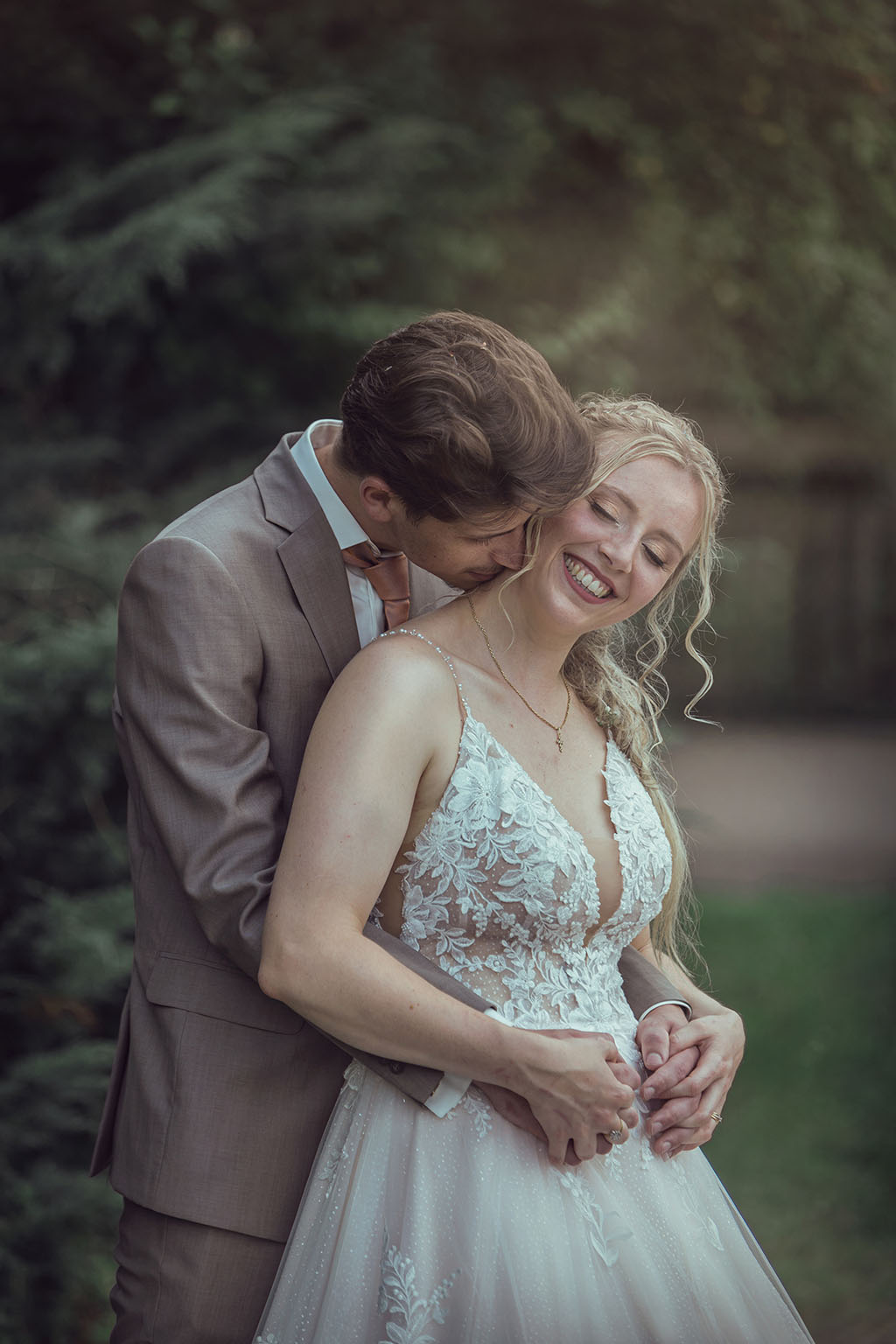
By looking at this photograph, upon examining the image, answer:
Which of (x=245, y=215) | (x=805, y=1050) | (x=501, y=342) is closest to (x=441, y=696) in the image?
(x=501, y=342)

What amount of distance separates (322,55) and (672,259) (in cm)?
212

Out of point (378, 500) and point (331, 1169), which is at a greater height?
point (378, 500)

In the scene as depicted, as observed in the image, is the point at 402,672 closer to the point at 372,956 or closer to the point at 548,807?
the point at 548,807

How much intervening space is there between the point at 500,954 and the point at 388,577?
2.39ft

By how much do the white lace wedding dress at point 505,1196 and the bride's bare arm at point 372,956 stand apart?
11 cm

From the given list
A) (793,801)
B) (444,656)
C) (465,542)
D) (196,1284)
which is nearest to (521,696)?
(444,656)

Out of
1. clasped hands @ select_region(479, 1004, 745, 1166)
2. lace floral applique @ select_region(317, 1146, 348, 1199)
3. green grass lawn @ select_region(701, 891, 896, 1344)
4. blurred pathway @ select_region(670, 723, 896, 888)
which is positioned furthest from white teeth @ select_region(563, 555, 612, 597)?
blurred pathway @ select_region(670, 723, 896, 888)

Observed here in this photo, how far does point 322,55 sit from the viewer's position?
4.59m

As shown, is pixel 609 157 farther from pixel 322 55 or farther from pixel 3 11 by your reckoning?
pixel 3 11

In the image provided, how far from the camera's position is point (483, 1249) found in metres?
1.91

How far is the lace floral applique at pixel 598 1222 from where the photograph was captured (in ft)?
6.39

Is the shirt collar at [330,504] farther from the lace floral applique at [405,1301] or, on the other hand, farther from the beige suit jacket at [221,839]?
the lace floral applique at [405,1301]

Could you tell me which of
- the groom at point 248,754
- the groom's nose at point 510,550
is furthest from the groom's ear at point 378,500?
the groom's nose at point 510,550

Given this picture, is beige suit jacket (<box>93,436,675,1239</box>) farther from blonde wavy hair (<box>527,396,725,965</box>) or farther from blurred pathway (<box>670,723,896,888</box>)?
blurred pathway (<box>670,723,896,888</box>)
